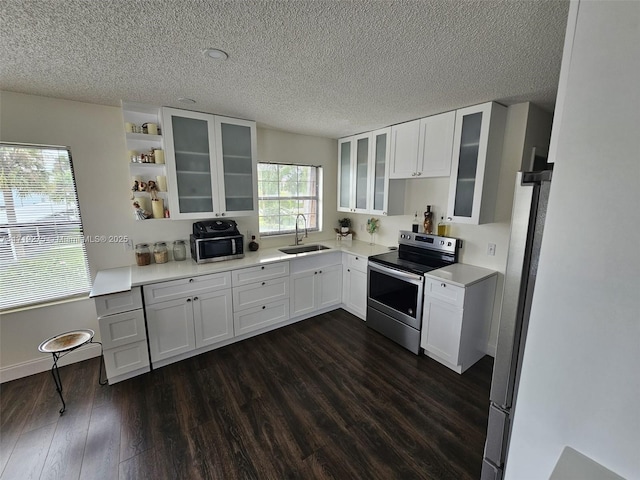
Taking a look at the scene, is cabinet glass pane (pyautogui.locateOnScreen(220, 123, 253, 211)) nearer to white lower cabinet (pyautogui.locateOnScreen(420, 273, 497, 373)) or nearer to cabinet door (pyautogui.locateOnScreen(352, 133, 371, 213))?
cabinet door (pyautogui.locateOnScreen(352, 133, 371, 213))

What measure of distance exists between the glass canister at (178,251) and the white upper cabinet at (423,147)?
257cm

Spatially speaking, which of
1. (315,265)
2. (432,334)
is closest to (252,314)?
(315,265)

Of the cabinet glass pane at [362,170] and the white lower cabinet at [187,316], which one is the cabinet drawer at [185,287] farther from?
the cabinet glass pane at [362,170]

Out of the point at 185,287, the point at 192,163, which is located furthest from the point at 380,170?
the point at 185,287

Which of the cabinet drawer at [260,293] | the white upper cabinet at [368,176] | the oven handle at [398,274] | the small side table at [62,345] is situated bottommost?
the small side table at [62,345]

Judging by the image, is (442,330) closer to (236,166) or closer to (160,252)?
(236,166)

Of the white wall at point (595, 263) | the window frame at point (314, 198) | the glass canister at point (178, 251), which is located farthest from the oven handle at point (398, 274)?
the glass canister at point (178, 251)

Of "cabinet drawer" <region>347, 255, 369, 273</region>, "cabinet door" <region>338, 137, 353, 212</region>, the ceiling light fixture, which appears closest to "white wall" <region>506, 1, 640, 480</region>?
the ceiling light fixture

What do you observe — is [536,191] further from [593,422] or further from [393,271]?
[393,271]

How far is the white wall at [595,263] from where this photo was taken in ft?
2.04

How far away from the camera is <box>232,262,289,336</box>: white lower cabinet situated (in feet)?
9.39

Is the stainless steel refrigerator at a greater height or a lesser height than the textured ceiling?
lesser

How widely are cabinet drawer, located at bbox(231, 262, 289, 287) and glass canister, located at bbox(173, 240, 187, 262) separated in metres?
0.69

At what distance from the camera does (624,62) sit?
0.62m
